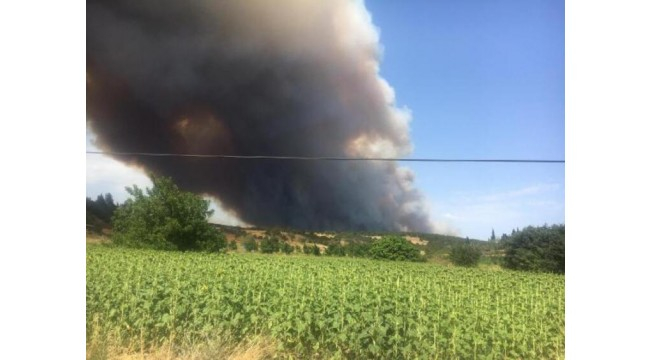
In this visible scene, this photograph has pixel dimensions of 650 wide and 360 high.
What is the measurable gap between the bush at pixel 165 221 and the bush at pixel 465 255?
1136 mm

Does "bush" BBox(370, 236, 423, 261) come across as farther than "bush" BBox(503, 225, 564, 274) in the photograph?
Yes

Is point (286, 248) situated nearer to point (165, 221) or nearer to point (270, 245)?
point (270, 245)

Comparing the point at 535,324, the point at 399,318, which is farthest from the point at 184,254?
the point at 535,324

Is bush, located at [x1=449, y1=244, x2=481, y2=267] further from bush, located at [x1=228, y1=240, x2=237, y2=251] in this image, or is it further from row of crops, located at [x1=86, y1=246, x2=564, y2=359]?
bush, located at [x1=228, y1=240, x2=237, y2=251]

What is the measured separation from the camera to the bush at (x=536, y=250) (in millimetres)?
2947

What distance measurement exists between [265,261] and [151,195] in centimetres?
68

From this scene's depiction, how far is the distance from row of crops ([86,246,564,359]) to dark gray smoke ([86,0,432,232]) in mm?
255

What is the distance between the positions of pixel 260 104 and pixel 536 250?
1447mm

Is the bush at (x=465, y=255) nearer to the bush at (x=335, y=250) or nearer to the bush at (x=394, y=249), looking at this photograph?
the bush at (x=394, y=249)

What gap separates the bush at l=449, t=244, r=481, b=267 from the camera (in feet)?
10.2

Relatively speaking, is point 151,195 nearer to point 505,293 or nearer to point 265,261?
point 265,261

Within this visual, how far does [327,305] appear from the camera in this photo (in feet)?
10.5

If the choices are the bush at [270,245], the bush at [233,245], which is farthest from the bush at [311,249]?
the bush at [233,245]

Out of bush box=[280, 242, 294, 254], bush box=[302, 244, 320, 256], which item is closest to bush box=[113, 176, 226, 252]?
bush box=[280, 242, 294, 254]
